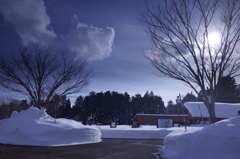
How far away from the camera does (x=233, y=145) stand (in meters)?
4.70

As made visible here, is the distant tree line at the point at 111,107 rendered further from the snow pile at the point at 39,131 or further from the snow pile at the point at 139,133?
the snow pile at the point at 39,131

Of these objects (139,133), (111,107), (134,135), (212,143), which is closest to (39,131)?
(212,143)

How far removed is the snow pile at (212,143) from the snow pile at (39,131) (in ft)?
24.0

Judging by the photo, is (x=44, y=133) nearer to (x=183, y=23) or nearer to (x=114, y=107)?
(x=183, y=23)

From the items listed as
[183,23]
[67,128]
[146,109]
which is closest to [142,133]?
[67,128]

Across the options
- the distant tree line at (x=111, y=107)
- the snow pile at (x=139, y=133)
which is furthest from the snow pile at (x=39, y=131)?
the distant tree line at (x=111, y=107)

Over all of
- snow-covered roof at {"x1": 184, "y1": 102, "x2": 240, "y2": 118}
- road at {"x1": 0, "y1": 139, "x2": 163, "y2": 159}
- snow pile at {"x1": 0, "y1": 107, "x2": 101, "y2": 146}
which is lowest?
road at {"x1": 0, "y1": 139, "x2": 163, "y2": 159}

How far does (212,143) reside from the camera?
16.6 ft

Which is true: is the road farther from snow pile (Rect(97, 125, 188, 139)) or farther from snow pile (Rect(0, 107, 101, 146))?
snow pile (Rect(97, 125, 188, 139))

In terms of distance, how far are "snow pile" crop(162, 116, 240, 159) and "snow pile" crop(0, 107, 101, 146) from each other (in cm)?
731

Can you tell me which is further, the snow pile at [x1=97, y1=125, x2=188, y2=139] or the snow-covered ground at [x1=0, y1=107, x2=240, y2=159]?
the snow pile at [x1=97, y1=125, x2=188, y2=139]

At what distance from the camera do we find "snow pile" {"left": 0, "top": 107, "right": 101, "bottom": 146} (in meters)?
10.6

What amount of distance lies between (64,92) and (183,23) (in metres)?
12.2

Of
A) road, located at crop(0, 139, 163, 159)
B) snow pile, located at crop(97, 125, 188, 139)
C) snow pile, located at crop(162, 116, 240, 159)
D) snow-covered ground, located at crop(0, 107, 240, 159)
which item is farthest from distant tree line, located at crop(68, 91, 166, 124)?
snow pile, located at crop(162, 116, 240, 159)
